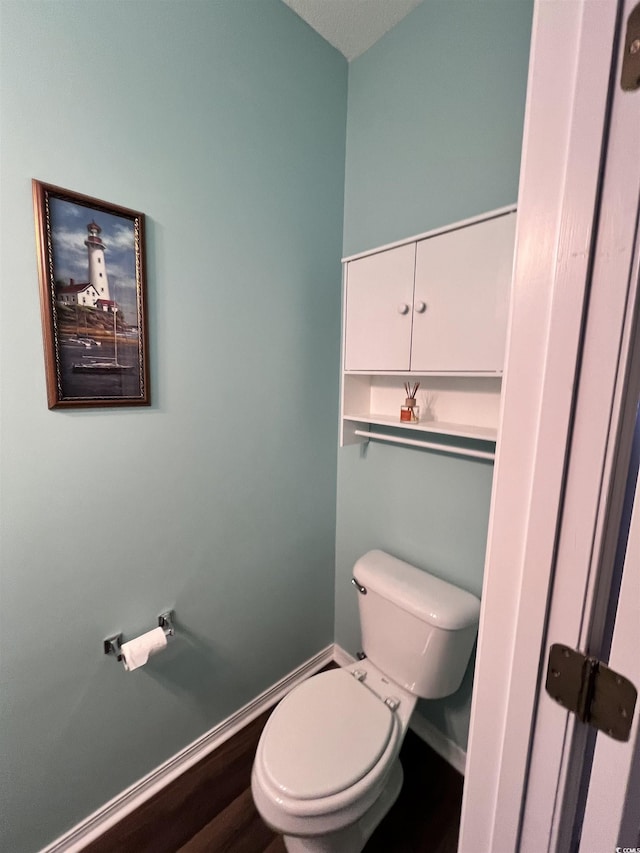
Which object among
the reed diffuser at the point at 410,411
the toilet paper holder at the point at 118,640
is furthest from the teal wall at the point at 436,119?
the toilet paper holder at the point at 118,640

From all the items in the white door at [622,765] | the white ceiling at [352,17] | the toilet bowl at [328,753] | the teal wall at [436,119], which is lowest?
the toilet bowl at [328,753]

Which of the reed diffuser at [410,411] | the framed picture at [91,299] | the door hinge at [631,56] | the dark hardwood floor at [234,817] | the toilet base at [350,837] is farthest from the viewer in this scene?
the reed diffuser at [410,411]

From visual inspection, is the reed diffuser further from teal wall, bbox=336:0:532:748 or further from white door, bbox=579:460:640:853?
white door, bbox=579:460:640:853

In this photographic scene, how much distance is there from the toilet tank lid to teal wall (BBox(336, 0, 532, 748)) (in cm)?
8

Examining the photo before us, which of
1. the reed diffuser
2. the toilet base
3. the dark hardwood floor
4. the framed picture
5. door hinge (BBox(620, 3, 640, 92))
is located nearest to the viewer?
door hinge (BBox(620, 3, 640, 92))

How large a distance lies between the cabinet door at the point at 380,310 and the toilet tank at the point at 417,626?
0.78 meters

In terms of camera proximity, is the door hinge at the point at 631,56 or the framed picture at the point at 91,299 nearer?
the door hinge at the point at 631,56

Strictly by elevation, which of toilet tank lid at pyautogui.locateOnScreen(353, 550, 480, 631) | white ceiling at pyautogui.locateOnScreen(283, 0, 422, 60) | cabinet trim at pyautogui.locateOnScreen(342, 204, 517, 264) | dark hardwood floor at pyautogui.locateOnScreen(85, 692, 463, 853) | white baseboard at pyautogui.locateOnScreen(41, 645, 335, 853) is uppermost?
white ceiling at pyautogui.locateOnScreen(283, 0, 422, 60)

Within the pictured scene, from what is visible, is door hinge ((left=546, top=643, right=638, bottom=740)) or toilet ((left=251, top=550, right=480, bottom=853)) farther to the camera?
toilet ((left=251, top=550, right=480, bottom=853))

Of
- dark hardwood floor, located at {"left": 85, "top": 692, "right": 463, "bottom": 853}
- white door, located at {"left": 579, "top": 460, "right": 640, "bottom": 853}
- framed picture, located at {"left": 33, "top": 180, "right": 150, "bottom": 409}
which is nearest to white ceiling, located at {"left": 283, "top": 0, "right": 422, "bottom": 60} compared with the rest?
framed picture, located at {"left": 33, "top": 180, "right": 150, "bottom": 409}

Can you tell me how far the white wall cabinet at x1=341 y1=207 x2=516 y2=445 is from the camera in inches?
39.8

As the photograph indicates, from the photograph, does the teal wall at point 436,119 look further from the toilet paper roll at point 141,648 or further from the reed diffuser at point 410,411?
the toilet paper roll at point 141,648

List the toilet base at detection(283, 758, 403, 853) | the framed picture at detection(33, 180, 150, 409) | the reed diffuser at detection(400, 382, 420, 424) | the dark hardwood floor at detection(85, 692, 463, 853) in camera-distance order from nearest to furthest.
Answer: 1. the framed picture at detection(33, 180, 150, 409)
2. the toilet base at detection(283, 758, 403, 853)
3. the dark hardwood floor at detection(85, 692, 463, 853)
4. the reed diffuser at detection(400, 382, 420, 424)

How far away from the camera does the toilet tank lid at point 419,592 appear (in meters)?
1.16
